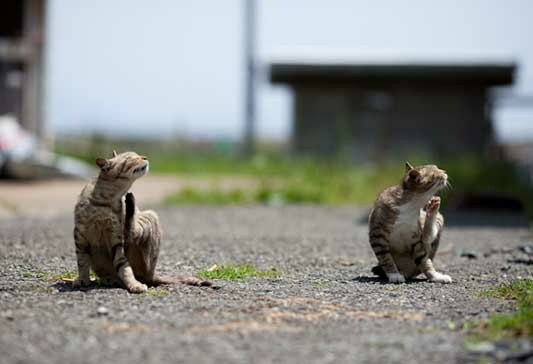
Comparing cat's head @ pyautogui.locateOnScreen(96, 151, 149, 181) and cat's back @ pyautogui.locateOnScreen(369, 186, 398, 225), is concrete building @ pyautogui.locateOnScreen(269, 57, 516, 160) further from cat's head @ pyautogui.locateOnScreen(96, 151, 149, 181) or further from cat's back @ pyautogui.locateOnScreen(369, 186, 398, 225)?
cat's head @ pyautogui.locateOnScreen(96, 151, 149, 181)

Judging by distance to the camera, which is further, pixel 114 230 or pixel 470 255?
pixel 470 255

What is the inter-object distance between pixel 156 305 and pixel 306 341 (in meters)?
1.40

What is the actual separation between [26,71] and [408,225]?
1673 centimetres

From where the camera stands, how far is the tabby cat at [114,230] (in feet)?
22.8

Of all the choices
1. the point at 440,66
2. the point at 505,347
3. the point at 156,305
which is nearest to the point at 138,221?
the point at 156,305

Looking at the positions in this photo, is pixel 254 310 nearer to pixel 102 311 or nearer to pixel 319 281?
pixel 102 311

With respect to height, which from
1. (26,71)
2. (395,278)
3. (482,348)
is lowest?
(395,278)

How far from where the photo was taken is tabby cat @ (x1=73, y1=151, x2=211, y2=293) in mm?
6945

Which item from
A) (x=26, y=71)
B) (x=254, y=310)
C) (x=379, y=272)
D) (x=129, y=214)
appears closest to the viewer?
(x=254, y=310)

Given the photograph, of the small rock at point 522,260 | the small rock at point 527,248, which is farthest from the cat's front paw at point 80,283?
the small rock at point 527,248

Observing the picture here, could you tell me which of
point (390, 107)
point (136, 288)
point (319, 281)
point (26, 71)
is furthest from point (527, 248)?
point (390, 107)

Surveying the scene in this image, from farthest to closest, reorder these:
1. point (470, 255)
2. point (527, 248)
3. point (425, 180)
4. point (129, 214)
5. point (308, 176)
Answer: point (308, 176) < point (527, 248) < point (470, 255) < point (425, 180) < point (129, 214)

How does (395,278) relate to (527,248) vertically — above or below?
above

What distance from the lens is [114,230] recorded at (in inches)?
273
